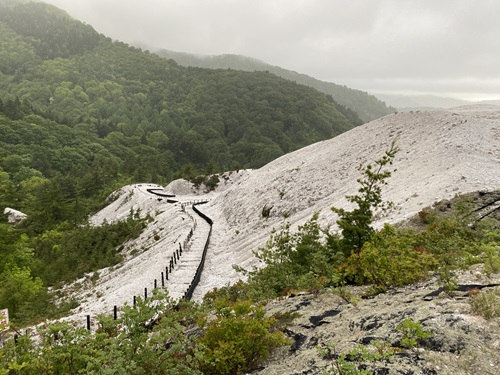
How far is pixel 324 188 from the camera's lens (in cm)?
3191

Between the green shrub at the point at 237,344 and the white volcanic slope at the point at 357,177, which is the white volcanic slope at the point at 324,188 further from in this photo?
the green shrub at the point at 237,344

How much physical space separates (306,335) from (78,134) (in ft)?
587

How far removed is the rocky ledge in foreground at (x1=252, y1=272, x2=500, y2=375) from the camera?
5012 millimetres

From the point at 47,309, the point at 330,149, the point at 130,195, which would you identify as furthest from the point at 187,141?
the point at 47,309

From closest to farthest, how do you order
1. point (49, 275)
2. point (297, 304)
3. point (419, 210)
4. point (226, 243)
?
1. point (297, 304)
2. point (419, 210)
3. point (226, 243)
4. point (49, 275)

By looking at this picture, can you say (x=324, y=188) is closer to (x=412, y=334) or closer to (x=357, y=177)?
(x=357, y=177)

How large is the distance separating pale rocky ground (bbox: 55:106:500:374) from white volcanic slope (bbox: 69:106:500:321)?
0.10 m

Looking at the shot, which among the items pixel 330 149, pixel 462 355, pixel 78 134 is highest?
pixel 78 134

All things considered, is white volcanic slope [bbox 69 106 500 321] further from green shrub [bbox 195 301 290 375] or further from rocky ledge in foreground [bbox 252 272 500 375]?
green shrub [bbox 195 301 290 375]

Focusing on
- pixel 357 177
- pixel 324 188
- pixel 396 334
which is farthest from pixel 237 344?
pixel 357 177

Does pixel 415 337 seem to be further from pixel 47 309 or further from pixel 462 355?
pixel 47 309

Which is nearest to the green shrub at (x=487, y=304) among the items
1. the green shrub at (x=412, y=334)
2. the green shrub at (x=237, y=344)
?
the green shrub at (x=412, y=334)

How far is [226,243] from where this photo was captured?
98.6ft

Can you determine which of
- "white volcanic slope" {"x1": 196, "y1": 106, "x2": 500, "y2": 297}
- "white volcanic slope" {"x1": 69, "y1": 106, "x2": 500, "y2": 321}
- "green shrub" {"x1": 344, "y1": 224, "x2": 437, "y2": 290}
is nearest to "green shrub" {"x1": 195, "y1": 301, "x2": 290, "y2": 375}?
"green shrub" {"x1": 344, "y1": 224, "x2": 437, "y2": 290}
